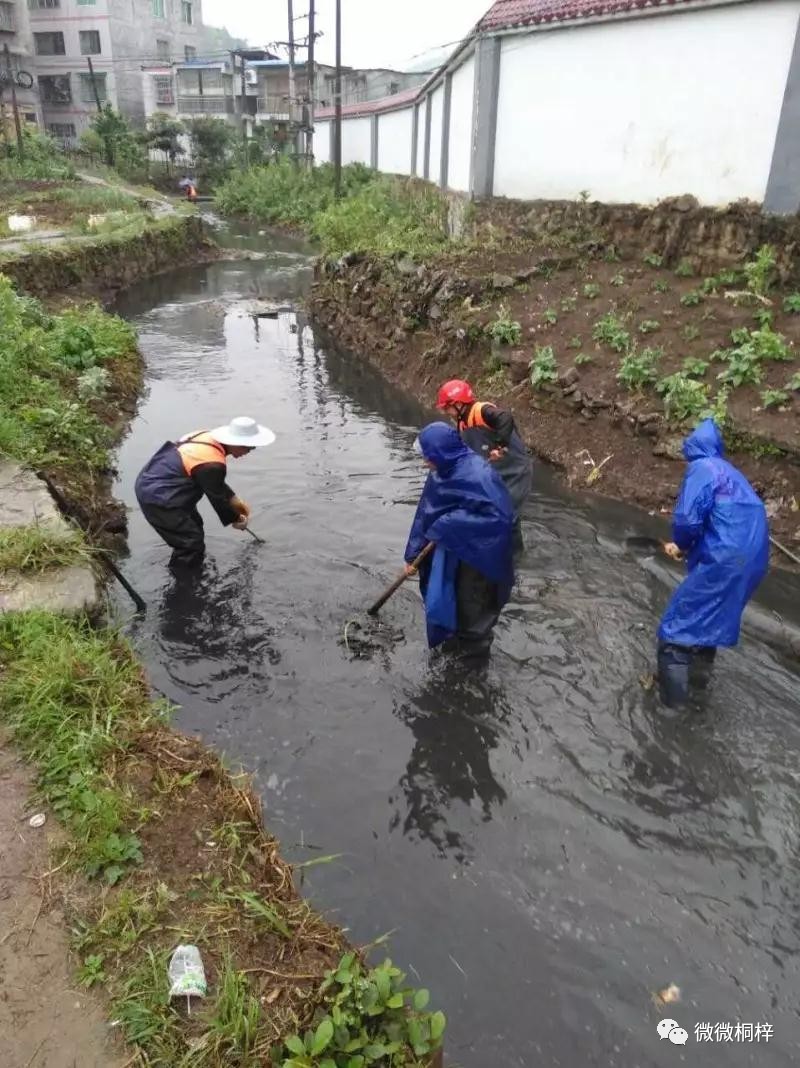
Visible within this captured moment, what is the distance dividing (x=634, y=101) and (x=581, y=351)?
4699 mm

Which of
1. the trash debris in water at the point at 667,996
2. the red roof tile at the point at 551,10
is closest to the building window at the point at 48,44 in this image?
the red roof tile at the point at 551,10

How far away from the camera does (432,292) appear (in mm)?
12602

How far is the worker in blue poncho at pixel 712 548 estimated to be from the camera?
4.56 metres

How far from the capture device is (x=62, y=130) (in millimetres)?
48312

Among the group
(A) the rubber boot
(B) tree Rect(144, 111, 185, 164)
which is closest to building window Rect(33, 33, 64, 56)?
(B) tree Rect(144, 111, 185, 164)

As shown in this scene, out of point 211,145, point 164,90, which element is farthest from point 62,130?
point 211,145

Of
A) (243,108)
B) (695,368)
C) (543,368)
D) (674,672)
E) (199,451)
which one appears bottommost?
(674,672)

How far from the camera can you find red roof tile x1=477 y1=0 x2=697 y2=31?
10828mm

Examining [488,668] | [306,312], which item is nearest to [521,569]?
[488,668]

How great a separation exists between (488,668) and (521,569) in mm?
1683

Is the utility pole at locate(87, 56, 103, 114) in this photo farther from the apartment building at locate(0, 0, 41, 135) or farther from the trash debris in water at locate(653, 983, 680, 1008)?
the trash debris in water at locate(653, 983, 680, 1008)

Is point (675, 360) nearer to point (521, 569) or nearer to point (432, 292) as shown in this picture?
point (521, 569)

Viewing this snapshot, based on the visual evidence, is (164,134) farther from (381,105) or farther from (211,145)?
(381,105)

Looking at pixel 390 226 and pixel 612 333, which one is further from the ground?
pixel 390 226
